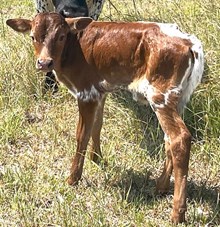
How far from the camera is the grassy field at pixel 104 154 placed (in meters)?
3.85

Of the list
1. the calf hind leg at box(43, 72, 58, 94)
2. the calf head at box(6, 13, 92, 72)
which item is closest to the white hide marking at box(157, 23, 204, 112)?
the calf head at box(6, 13, 92, 72)

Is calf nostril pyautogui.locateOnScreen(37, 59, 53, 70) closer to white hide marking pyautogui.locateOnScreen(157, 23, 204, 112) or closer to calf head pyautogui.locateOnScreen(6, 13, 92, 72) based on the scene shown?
calf head pyautogui.locateOnScreen(6, 13, 92, 72)

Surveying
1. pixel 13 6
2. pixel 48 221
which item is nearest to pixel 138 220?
pixel 48 221

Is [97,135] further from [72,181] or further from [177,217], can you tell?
[177,217]

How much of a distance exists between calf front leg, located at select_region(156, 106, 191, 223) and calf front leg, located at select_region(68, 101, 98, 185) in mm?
518

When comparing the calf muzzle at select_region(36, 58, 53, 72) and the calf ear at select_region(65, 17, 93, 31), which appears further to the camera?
the calf ear at select_region(65, 17, 93, 31)

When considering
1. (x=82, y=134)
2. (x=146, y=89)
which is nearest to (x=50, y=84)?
(x=82, y=134)

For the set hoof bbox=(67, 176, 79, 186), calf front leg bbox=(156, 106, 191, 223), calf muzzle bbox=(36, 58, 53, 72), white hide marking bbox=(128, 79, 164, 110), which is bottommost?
hoof bbox=(67, 176, 79, 186)

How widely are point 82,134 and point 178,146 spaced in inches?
28.6

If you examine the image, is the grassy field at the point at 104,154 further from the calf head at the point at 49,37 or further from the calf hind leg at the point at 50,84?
the calf head at the point at 49,37

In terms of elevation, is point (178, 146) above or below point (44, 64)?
below

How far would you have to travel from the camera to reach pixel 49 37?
3740 millimetres

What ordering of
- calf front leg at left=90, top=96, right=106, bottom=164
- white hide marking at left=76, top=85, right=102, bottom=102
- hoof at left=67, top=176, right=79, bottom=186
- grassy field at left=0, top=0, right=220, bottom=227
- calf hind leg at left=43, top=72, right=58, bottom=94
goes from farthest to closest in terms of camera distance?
calf hind leg at left=43, top=72, right=58, bottom=94, calf front leg at left=90, top=96, right=106, bottom=164, hoof at left=67, top=176, right=79, bottom=186, white hide marking at left=76, top=85, right=102, bottom=102, grassy field at left=0, top=0, right=220, bottom=227

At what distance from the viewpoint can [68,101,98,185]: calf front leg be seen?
157 inches
